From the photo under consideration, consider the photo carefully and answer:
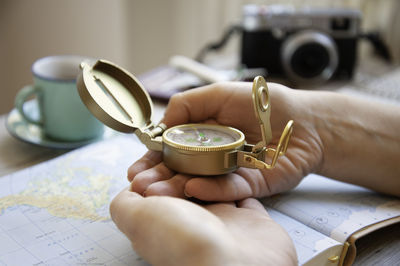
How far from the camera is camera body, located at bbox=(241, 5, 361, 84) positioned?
1027 millimetres

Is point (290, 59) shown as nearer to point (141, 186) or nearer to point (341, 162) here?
point (341, 162)

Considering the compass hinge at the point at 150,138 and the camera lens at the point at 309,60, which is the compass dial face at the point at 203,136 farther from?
the camera lens at the point at 309,60

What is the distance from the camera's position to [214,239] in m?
0.36

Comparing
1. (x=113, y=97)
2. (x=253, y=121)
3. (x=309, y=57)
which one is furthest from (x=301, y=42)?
(x=113, y=97)

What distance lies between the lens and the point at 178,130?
0.55m

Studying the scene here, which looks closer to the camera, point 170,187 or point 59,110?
point 170,187

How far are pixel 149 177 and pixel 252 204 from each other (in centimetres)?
12

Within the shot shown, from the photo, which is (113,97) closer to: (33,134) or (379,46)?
(33,134)

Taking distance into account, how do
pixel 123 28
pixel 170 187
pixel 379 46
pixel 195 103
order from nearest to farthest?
pixel 170 187, pixel 195 103, pixel 379 46, pixel 123 28

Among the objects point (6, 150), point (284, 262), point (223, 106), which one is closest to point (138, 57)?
point (6, 150)

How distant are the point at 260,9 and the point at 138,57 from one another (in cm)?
86

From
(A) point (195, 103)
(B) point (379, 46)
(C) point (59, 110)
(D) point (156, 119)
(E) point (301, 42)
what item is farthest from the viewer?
(B) point (379, 46)

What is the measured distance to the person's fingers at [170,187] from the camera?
1.55ft

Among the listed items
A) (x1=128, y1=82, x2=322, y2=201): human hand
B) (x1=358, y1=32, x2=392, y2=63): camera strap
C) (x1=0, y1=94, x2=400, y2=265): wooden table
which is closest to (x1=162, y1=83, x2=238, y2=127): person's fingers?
(x1=128, y1=82, x2=322, y2=201): human hand
